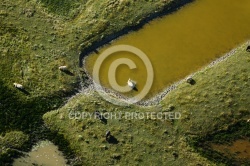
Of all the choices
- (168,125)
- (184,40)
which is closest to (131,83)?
(168,125)

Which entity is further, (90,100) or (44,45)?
(44,45)

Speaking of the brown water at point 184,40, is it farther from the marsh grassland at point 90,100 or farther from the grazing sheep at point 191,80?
the marsh grassland at point 90,100

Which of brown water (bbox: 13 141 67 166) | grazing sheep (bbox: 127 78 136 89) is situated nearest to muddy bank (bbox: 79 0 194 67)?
grazing sheep (bbox: 127 78 136 89)

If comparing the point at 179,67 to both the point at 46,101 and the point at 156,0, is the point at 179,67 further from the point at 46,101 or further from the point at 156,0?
the point at 46,101

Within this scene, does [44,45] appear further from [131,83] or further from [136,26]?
[131,83]

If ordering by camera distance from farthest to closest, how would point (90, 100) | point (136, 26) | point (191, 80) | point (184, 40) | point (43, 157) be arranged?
point (136, 26)
point (184, 40)
point (191, 80)
point (90, 100)
point (43, 157)

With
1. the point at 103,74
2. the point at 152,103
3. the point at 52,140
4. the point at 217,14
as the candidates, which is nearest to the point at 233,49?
the point at 217,14

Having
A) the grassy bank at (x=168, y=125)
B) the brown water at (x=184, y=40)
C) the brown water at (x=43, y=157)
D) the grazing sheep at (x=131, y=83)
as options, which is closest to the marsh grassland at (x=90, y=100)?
the grassy bank at (x=168, y=125)
